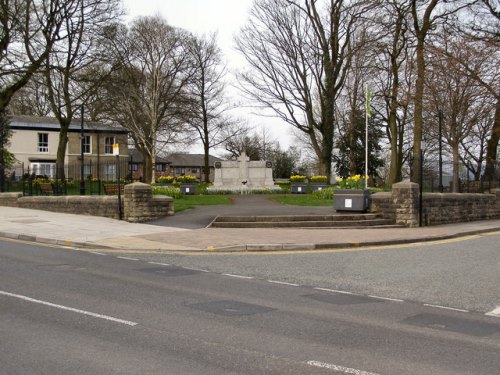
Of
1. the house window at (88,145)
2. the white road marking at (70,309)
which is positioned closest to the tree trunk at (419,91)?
the white road marking at (70,309)

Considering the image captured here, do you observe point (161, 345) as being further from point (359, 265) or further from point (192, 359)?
point (359, 265)

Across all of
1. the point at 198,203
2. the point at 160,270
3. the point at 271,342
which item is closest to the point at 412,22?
the point at 198,203

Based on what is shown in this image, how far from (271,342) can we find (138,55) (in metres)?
43.1

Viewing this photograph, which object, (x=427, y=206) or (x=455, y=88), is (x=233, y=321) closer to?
(x=427, y=206)

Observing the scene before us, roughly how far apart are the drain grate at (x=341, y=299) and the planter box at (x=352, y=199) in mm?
11574

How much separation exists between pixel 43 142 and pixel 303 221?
49.9 meters

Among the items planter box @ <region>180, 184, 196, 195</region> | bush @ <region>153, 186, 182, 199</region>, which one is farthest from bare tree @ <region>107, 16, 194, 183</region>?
bush @ <region>153, 186, 182, 199</region>

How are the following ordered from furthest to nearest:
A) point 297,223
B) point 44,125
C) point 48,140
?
1. point 48,140
2. point 44,125
3. point 297,223

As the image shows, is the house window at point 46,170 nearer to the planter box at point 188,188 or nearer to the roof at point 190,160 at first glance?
the planter box at point 188,188

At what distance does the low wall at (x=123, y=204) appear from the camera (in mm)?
19359

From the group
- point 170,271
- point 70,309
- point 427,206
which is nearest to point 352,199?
point 427,206

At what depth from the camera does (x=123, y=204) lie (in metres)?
20.2

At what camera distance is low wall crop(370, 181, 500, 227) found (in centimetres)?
1917

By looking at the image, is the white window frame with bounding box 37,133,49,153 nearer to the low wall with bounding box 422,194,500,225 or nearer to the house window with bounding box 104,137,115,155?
the house window with bounding box 104,137,115,155
